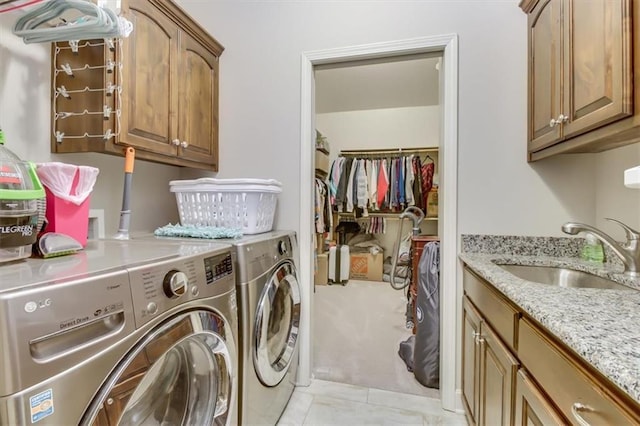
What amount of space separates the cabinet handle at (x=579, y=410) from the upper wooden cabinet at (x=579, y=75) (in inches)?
31.8

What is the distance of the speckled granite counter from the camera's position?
55 cm

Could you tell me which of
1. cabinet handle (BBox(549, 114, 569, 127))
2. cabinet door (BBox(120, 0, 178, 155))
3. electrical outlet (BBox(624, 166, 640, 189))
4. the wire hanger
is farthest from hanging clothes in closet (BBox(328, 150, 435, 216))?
the wire hanger

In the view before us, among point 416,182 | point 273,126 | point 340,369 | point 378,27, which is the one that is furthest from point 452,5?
point 416,182

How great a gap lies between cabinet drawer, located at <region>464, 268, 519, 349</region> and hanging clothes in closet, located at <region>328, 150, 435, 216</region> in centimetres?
277

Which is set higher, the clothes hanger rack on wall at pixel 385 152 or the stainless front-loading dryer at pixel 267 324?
the clothes hanger rack on wall at pixel 385 152

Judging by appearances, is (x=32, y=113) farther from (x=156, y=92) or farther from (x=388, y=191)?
(x=388, y=191)

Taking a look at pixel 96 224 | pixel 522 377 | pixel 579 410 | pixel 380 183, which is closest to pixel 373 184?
pixel 380 183

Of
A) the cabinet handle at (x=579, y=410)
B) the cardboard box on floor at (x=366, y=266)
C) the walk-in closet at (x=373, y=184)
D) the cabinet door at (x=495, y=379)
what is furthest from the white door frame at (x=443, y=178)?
the cardboard box on floor at (x=366, y=266)

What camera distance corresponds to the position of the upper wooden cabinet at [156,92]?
1298 millimetres

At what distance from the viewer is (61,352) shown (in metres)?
0.58

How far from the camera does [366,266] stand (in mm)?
4523

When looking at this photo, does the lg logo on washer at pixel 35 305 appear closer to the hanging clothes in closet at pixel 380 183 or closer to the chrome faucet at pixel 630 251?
the chrome faucet at pixel 630 251

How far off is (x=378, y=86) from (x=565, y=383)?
3.67 m

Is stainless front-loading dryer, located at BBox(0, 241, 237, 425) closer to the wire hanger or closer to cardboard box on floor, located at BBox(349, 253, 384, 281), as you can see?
the wire hanger
